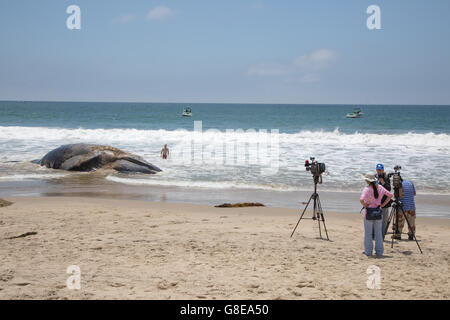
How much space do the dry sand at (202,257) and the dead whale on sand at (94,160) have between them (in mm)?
6581

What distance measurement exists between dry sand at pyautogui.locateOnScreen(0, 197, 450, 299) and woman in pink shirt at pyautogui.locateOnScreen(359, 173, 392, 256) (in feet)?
0.76

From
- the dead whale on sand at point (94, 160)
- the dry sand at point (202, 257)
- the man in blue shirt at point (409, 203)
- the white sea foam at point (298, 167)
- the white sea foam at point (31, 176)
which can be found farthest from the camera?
the dead whale on sand at point (94, 160)

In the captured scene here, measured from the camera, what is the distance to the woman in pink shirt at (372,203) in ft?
20.9

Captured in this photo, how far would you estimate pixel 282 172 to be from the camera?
52.5 ft

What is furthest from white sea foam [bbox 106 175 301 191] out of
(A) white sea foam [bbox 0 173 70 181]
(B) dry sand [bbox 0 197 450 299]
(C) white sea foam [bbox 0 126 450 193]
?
(B) dry sand [bbox 0 197 450 299]

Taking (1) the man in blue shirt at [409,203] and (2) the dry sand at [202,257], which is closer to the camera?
(2) the dry sand at [202,257]

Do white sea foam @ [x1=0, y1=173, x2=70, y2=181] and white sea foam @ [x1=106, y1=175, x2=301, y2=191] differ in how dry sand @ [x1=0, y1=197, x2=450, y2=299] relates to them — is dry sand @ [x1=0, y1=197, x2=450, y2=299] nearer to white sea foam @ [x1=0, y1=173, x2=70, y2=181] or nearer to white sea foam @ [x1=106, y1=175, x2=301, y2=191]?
white sea foam @ [x1=106, y1=175, x2=301, y2=191]

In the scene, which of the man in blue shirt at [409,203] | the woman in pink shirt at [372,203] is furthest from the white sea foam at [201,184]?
the woman in pink shirt at [372,203]

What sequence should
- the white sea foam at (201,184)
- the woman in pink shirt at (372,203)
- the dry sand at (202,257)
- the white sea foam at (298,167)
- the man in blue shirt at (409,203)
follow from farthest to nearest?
the white sea foam at (298,167) < the white sea foam at (201,184) < the man in blue shirt at (409,203) < the woman in pink shirt at (372,203) < the dry sand at (202,257)

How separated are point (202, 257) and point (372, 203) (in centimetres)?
276

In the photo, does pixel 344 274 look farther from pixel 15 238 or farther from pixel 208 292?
pixel 15 238

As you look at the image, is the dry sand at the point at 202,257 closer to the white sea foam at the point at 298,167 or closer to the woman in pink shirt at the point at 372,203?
the woman in pink shirt at the point at 372,203

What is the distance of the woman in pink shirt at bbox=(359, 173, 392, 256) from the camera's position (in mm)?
6379

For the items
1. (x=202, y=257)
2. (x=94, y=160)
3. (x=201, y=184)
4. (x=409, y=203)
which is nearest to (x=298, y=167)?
(x=201, y=184)
